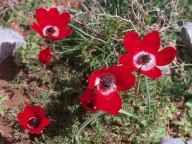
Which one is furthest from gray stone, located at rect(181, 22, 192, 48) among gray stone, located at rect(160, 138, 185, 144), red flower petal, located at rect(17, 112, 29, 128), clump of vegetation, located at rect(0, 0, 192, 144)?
red flower petal, located at rect(17, 112, 29, 128)

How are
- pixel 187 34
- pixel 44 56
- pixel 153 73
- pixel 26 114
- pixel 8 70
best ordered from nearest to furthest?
pixel 153 73 < pixel 26 114 < pixel 44 56 < pixel 187 34 < pixel 8 70

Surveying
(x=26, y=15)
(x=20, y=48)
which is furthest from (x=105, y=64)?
(x=26, y=15)

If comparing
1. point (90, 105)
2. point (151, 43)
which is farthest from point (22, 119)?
point (151, 43)

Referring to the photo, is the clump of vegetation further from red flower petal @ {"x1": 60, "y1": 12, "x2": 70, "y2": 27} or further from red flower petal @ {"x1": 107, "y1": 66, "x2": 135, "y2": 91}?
red flower petal @ {"x1": 107, "y1": 66, "x2": 135, "y2": 91}

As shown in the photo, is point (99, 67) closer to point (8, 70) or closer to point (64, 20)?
point (64, 20)

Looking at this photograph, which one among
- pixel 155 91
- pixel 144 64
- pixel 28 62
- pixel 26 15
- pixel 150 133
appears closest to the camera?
pixel 144 64

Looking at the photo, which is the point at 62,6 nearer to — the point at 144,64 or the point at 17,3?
the point at 17,3
